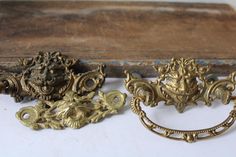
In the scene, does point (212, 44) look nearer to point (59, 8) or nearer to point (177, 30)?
point (177, 30)

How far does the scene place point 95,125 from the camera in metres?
0.53

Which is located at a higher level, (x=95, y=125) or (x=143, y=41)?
(x=143, y=41)

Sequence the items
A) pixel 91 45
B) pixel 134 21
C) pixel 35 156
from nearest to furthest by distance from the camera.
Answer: pixel 35 156 → pixel 91 45 → pixel 134 21

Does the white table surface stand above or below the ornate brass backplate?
below

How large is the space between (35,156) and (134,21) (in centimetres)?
36

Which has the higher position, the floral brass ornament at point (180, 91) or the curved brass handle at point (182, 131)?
the floral brass ornament at point (180, 91)

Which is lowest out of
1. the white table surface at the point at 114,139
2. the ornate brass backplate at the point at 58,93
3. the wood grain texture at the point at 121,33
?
the white table surface at the point at 114,139

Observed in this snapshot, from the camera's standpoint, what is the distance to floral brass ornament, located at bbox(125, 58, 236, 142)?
1.68 ft

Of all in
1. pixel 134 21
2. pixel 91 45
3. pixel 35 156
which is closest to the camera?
pixel 35 156

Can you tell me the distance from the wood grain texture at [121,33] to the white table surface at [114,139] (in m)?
0.08

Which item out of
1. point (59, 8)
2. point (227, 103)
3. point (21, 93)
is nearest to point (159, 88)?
point (227, 103)

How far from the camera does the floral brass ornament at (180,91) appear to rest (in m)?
0.51

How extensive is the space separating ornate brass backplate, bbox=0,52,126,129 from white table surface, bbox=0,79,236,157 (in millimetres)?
15

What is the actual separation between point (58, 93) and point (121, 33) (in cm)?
19
